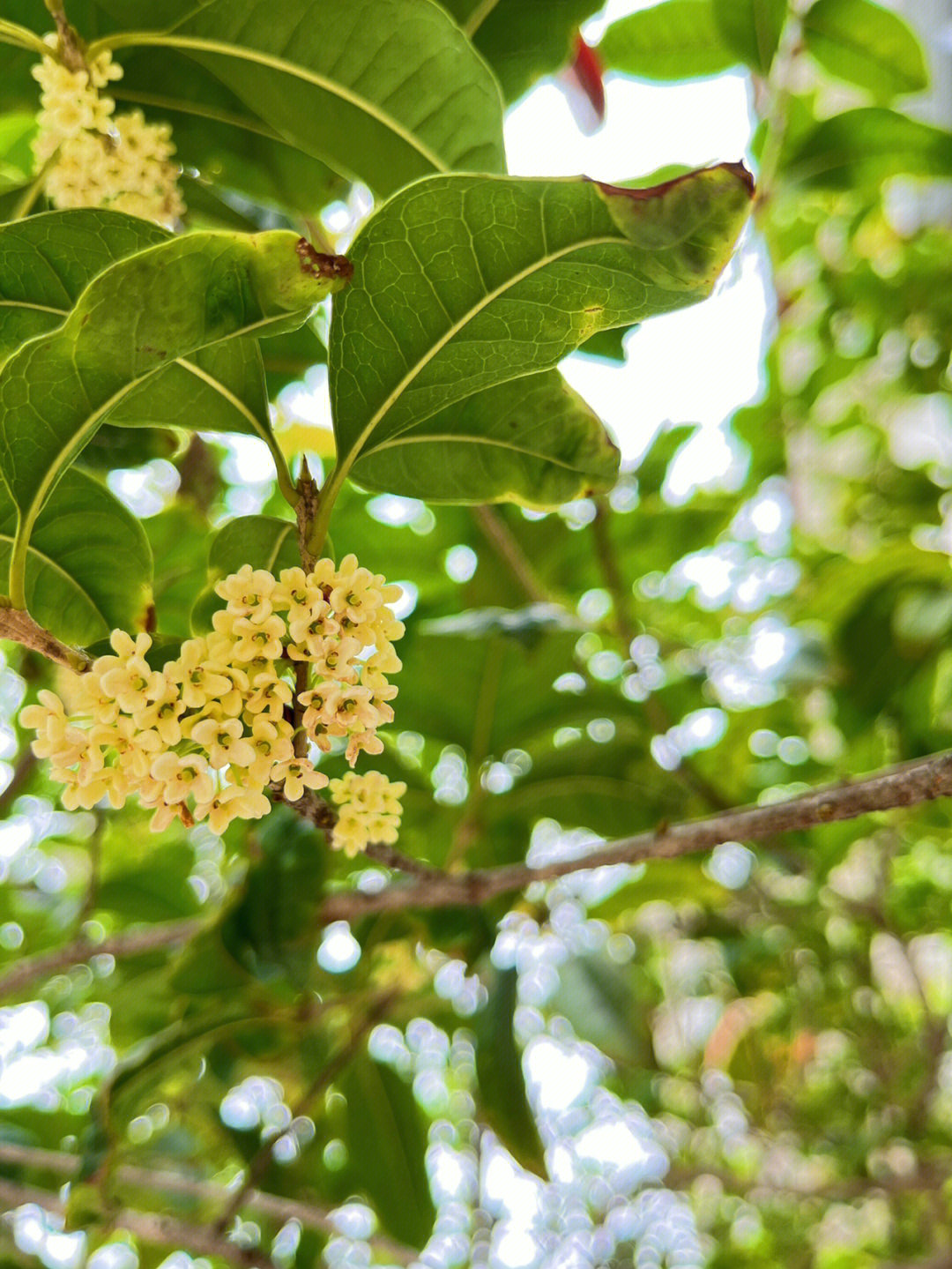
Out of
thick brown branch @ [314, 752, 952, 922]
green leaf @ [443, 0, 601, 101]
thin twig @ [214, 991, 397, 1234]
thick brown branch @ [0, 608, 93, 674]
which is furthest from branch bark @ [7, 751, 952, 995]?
green leaf @ [443, 0, 601, 101]

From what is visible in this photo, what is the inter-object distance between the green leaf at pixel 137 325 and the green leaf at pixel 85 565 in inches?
6.5

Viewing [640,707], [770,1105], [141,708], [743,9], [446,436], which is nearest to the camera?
[141,708]

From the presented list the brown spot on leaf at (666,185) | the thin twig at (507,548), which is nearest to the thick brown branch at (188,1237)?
the thin twig at (507,548)

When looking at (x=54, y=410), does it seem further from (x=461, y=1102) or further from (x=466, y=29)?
(x=461, y=1102)

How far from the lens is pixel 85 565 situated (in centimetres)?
84

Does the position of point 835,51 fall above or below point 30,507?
above

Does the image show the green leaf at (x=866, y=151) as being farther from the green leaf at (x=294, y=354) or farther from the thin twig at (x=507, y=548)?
the green leaf at (x=294, y=354)

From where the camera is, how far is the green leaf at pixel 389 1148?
69.1 inches

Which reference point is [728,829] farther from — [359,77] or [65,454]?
[359,77]

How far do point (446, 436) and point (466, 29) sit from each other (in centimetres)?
56

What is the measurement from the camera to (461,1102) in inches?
122

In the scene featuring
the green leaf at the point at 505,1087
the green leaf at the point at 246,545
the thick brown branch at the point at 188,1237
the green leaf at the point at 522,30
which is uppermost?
the green leaf at the point at 522,30

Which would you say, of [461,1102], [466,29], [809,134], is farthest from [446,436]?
[461,1102]

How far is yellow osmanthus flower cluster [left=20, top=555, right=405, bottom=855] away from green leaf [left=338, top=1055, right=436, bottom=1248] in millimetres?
1327
